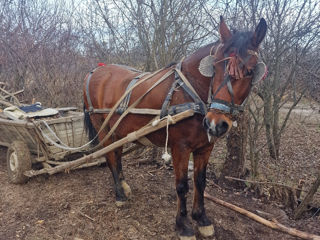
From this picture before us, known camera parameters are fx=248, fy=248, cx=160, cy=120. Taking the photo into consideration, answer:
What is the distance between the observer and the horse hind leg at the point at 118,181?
3338 millimetres

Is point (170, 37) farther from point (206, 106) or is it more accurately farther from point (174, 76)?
point (206, 106)

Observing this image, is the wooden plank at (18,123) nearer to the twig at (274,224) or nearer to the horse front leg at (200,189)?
the horse front leg at (200,189)

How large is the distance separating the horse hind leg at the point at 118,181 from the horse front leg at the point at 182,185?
3.15ft

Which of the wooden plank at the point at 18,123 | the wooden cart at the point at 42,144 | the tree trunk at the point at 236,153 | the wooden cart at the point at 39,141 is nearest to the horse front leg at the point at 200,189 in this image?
the tree trunk at the point at 236,153

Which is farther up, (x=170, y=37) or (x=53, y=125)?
(x=170, y=37)

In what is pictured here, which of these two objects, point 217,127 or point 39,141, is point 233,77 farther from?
point 39,141

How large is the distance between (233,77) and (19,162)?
3.32 meters

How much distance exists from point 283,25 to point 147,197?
3.30m

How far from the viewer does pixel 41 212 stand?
123 inches

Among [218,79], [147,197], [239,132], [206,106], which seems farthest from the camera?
[239,132]

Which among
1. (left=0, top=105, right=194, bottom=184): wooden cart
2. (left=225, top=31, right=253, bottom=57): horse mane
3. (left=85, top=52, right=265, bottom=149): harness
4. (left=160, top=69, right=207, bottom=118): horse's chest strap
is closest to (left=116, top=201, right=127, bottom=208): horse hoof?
(left=0, top=105, right=194, bottom=184): wooden cart

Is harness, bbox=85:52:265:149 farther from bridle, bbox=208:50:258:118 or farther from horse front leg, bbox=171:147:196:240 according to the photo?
horse front leg, bbox=171:147:196:240

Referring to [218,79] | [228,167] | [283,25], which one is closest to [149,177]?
[228,167]

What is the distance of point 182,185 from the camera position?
258 centimetres
